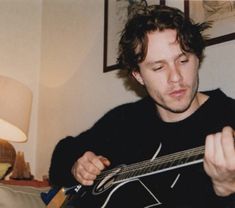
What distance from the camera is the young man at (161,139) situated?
960mm

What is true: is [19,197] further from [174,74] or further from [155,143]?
[174,74]

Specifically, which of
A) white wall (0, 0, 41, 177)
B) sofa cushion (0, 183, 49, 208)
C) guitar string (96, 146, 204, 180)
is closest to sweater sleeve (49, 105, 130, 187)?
sofa cushion (0, 183, 49, 208)

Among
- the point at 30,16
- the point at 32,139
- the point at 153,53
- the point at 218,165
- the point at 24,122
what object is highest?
the point at 30,16

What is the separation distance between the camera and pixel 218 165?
882 mm

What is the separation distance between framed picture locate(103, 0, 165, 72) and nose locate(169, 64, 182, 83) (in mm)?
709

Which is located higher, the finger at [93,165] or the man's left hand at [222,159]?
the man's left hand at [222,159]

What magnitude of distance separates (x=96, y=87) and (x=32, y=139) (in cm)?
66

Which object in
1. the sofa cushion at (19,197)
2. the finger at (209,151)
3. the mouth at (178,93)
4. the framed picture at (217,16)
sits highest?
the framed picture at (217,16)

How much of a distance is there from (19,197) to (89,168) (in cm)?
30

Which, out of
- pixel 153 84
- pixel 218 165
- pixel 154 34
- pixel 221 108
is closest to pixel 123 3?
pixel 154 34

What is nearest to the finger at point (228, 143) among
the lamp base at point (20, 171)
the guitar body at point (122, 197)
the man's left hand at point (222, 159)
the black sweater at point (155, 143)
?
the man's left hand at point (222, 159)

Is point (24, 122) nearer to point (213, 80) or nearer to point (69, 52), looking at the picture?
point (69, 52)

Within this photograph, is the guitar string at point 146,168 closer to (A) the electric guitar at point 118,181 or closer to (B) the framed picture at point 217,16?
(A) the electric guitar at point 118,181

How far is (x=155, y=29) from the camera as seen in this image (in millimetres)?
1388
